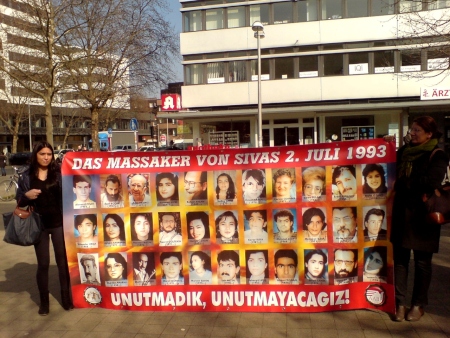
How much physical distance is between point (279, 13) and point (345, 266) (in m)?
28.5

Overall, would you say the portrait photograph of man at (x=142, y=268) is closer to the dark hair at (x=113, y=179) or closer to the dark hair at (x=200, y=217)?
the dark hair at (x=200, y=217)

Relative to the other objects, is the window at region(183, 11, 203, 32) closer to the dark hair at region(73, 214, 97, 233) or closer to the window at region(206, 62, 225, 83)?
the window at region(206, 62, 225, 83)

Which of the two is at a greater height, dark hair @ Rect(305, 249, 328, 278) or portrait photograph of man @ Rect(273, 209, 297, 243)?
portrait photograph of man @ Rect(273, 209, 297, 243)

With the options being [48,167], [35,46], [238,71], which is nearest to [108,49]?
[35,46]

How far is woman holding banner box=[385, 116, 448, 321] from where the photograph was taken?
3.96 metres

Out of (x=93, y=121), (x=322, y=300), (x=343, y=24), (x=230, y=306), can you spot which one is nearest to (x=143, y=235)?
(x=230, y=306)

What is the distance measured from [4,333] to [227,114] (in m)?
25.5

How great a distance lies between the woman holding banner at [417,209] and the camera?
396 centimetres

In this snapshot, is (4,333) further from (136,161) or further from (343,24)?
(343,24)

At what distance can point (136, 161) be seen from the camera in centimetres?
463

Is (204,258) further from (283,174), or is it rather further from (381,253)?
(381,253)

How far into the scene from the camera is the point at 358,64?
29.0m

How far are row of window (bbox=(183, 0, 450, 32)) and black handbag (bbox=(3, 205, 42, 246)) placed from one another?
2819 cm

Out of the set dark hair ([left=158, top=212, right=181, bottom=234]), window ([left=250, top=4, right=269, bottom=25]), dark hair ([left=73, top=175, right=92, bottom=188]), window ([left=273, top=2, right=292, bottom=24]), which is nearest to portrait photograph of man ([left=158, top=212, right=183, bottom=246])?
dark hair ([left=158, top=212, right=181, bottom=234])
